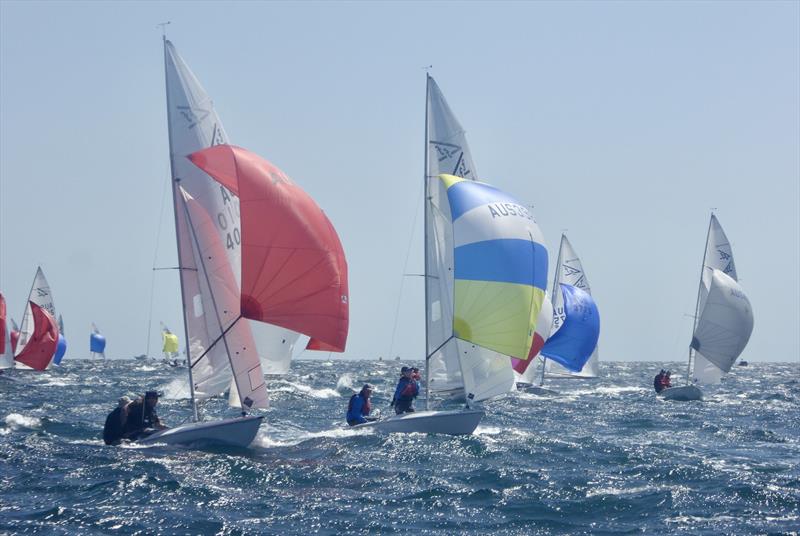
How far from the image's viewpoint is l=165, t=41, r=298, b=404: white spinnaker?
18.6 meters

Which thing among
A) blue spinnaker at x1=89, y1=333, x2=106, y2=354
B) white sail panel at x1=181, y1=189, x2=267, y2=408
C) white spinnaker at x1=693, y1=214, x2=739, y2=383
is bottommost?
blue spinnaker at x1=89, y1=333, x2=106, y2=354

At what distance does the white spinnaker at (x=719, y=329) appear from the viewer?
131 feet

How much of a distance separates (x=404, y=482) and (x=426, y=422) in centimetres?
494

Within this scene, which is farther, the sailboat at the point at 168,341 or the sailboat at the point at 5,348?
the sailboat at the point at 168,341

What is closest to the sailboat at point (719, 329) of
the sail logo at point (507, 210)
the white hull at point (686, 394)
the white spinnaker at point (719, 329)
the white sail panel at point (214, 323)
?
the white spinnaker at point (719, 329)

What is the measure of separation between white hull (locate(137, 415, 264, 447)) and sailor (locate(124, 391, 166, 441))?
0.48 meters

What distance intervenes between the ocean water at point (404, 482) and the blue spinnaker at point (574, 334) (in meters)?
15.8

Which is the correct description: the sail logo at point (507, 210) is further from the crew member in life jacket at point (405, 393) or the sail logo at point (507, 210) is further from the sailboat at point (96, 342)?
the sailboat at point (96, 342)

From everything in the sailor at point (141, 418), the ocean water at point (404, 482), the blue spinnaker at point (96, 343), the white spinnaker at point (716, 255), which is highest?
the white spinnaker at point (716, 255)

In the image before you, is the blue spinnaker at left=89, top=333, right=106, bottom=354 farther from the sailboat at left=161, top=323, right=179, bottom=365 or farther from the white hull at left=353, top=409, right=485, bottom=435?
the white hull at left=353, top=409, right=485, bottom=435

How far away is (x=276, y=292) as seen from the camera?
55.9 ft

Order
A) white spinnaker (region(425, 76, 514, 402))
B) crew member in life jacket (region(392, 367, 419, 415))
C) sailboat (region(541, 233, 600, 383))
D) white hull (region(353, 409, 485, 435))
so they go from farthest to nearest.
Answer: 1. sailboat (region(541, 233, 600, 383))
2. white spinnaker (region(425, 76, 514, 402))
3. crew member in life jacket (region(392, 367, 419, 415))
4. white hull (region(353, 409, 485, 435))

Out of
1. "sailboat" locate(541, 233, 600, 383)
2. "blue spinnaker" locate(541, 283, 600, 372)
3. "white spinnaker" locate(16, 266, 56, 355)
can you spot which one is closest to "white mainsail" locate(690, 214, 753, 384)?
"blue spinnaker" locate(541, 283, 600, 372)

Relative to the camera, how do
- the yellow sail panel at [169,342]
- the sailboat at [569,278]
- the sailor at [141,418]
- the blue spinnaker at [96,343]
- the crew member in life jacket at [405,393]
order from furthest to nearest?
1. the blue spinnaker at [96,343]
2. the yellow sail panel at [169,342]
3. the sailboat at [569,278]
4. the crew member in life jacket at [405,393]
5. the sailor at [141,418]
